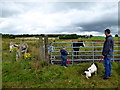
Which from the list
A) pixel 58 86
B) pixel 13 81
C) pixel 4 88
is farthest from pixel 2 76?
pixel 58 86

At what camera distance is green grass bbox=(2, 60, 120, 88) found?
6125mm

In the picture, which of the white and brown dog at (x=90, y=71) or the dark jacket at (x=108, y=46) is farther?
the white and brown dog at (x=90, y=71)

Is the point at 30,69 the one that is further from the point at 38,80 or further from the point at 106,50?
the point at 106,50

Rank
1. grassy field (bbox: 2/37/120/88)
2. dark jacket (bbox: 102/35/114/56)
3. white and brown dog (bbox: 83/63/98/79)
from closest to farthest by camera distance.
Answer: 1. grassy field (bbox: 2/37/120/88)
2. dark jacket (bbox: 102/35/114/56)
3. white and brown dog (bbox: 83/63/98/79)

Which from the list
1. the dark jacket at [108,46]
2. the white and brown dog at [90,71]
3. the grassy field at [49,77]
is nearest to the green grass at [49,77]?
the grassy field at [49,77]

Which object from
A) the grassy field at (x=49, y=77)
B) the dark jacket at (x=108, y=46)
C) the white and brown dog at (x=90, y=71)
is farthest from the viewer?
the white and brown dog at (x=90, y=71)

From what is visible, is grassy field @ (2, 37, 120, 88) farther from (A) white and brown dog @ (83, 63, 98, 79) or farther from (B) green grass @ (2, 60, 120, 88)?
(A) white and brown dog @ (83, 63, 98, 79)

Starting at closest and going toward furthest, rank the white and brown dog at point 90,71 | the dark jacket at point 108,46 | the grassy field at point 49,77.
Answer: the grassy field at point 49,77
the dark jacket at point 108,46
the white and brown dog at point 90,71

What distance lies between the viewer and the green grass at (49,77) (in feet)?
20.1

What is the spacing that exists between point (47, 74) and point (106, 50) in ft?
8.63

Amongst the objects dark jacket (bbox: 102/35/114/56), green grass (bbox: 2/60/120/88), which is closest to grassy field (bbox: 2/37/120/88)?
green grass (bbox: 2/60/120/88)

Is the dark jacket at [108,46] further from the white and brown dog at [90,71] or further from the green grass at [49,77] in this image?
the green grass at [49,77]

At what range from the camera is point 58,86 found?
19.6 feet

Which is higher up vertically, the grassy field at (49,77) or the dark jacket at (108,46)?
the dark jacket at (108,46)
